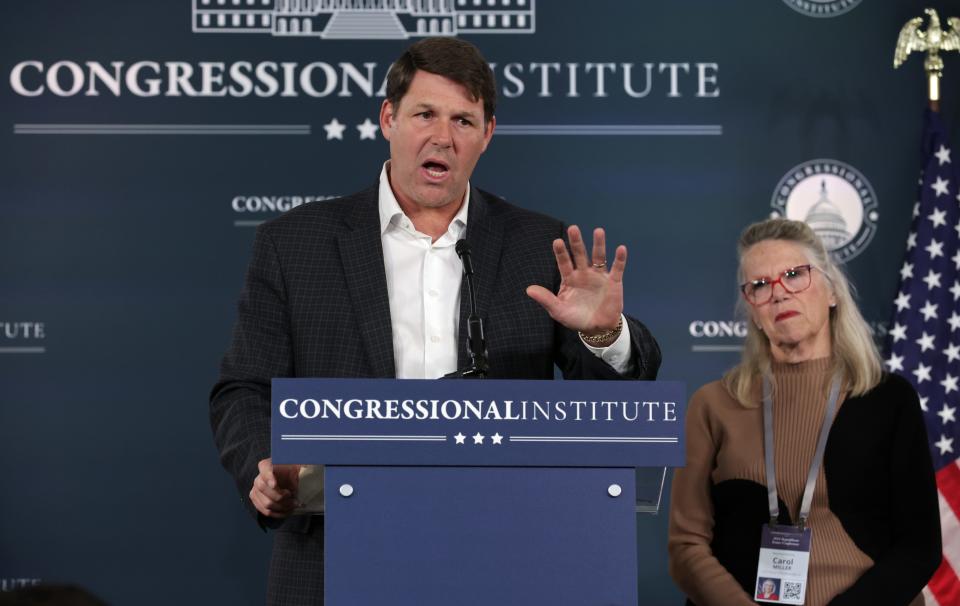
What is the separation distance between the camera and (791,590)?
295 centimetres

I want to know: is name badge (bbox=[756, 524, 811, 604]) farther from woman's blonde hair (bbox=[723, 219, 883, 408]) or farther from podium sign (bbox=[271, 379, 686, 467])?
podium sign (bbox=[271, 379, 686, 467])

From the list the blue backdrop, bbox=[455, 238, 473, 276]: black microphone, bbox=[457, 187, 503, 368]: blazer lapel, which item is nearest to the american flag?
the blue backdrop

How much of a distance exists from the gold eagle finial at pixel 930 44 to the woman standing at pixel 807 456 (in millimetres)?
1326

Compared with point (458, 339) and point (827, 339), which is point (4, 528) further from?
point (827, 339)

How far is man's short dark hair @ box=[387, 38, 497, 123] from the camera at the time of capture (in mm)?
2576

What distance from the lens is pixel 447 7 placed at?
4.41 m

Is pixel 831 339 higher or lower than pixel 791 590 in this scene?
higher

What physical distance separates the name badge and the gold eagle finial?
6.79ft

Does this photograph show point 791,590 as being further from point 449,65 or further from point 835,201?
point 835,201

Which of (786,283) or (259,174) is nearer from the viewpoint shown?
(786,283)

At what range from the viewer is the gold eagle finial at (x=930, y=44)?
429 cm

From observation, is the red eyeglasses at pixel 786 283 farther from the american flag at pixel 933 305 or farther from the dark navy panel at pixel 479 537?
the dark navy panel at pixel 479 537

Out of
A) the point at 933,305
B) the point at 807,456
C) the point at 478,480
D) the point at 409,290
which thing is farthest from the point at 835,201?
the point at 478,480

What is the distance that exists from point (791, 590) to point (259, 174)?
7.95 ft
